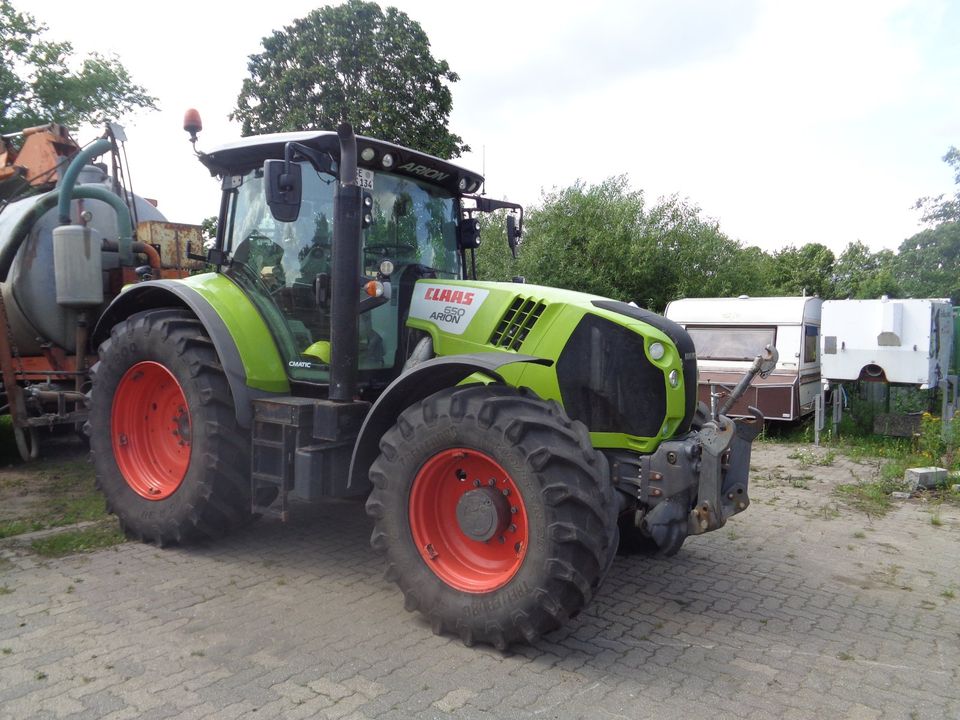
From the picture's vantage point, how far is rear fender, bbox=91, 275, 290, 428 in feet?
15.5

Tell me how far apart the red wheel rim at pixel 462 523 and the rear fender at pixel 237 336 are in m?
1.51

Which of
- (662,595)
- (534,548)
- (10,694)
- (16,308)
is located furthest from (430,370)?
(16,308)

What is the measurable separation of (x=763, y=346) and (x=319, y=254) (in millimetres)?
8643

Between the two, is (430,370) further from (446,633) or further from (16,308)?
(16,308)

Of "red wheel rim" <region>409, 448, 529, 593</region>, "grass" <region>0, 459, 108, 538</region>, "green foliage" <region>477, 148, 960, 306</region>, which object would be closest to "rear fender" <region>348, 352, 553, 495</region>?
"red wheel rim" <region>409, 448, 529, 593</region>

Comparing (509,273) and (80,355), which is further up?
(509,273)

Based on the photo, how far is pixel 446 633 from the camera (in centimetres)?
382

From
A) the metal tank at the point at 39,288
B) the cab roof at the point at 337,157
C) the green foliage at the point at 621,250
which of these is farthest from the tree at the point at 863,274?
the metal tank at the point at 39,288

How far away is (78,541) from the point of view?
5.15 metres

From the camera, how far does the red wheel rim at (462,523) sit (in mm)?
3740

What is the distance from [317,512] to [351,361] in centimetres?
215

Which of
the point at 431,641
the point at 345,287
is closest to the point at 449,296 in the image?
the point at 345,287

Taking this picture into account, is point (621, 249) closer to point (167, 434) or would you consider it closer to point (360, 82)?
point (360, 82)

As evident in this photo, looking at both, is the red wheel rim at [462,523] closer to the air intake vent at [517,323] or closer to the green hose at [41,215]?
the air intake vent at [517,323]
